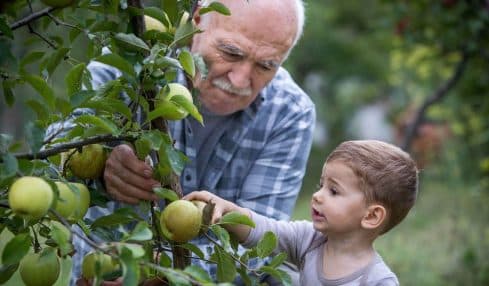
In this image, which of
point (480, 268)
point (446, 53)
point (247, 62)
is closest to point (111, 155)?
point (247, 62)

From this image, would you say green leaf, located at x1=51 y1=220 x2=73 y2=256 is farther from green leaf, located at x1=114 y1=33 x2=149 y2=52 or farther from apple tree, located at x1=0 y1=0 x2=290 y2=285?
green leaf, located at x1=114 y1=33 x2=149 y2=52

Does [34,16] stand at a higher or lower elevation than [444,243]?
higher

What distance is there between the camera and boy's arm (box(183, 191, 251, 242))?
1793 millimetres

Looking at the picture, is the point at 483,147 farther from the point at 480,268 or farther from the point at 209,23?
the point at 209,23

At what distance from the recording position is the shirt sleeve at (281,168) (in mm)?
2521

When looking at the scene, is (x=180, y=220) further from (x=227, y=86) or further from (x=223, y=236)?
(x=227, y=86)

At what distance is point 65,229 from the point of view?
1.46 m

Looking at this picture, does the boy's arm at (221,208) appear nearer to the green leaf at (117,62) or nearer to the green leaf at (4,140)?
the green leaf at (117,62)

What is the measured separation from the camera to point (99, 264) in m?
1.31

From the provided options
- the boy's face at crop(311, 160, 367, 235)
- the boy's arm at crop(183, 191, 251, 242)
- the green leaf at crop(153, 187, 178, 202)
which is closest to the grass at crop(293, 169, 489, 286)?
the boy's face at crop(311, 160, 367, 235)

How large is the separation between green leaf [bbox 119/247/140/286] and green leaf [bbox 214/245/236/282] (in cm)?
40

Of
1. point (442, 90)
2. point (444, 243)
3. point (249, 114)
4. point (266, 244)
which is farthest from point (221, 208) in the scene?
point (442, 90)

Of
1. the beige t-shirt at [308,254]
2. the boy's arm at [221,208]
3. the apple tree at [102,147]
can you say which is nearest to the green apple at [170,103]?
the apple tree at [102,147]

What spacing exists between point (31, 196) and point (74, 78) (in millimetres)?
418
